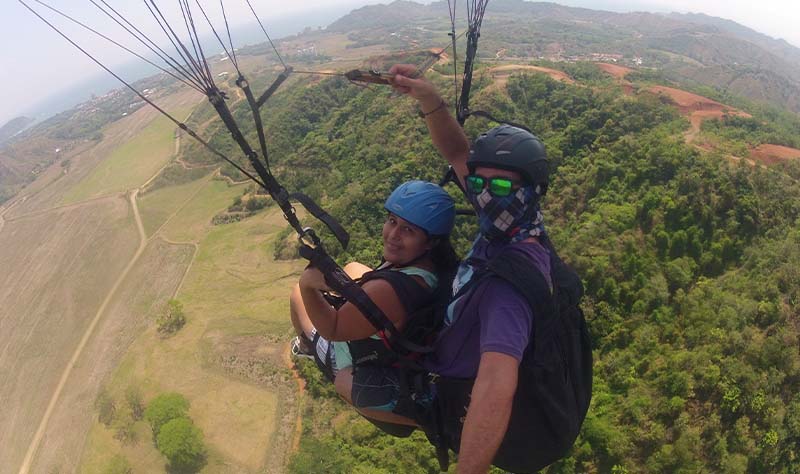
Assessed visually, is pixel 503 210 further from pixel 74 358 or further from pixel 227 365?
pixel 74 358

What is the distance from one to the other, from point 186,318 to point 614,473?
2377 cm

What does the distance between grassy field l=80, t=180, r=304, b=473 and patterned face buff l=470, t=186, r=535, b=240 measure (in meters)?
18.3

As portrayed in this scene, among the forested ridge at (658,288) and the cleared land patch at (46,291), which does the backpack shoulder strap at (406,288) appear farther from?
the cleared land patch at (46,291)

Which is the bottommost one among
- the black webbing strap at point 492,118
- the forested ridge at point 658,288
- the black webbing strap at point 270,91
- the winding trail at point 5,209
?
the winding trail at point 5,209

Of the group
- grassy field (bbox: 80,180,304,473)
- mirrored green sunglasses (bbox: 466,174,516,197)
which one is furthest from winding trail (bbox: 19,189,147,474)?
mirrored green sunglasses (bbox: 466,174,516,197)

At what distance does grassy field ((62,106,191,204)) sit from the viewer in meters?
53.0

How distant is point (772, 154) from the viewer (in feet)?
71.5

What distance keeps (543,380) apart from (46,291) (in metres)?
44.2

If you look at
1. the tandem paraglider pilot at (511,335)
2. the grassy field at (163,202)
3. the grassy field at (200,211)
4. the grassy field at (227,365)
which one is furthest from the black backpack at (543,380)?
the grassy field at (163,202)

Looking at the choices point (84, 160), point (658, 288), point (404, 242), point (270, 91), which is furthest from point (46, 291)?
point (404, 242)

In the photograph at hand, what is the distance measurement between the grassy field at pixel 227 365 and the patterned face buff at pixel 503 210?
1833cm

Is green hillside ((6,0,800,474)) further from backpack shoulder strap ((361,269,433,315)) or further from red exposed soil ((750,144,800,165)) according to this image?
backpack shoulder strap ((361,269,433,315))

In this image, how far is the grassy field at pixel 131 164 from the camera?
5297 cm

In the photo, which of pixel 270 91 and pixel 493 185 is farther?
pixel 270 91
